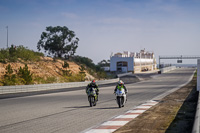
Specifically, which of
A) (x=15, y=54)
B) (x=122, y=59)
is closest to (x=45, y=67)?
(x=15, y=54)

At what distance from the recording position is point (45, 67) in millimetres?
45469

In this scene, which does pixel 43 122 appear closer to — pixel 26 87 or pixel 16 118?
pixel 16 118

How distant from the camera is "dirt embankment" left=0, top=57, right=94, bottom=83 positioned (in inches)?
1501

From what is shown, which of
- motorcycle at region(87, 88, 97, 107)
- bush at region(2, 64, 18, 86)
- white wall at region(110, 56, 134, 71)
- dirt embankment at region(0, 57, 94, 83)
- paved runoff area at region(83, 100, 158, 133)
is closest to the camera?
paved runoff area at region(83, 100, 158, 133)

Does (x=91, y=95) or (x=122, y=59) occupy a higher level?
(x=122, y=59)

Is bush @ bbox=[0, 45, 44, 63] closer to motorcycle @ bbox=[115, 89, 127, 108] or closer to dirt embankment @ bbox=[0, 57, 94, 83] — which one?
dirt embankment @ bbox=[0, 57, 94, 83]

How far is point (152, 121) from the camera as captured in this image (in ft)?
33.8

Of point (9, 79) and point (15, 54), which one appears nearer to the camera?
point (9, 79)

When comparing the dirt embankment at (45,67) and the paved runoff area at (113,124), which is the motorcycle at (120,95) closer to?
the paved runoff area at (113,124)

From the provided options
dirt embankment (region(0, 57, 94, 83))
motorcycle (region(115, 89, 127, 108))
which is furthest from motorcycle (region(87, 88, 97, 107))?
dirt embankment (region(0, 57, 94, 83))

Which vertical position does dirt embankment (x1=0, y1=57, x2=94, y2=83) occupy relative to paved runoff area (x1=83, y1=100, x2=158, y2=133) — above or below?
above

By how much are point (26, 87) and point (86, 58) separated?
3774cm

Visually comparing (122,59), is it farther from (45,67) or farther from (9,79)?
(9,79)

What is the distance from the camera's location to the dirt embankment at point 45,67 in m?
38.1
